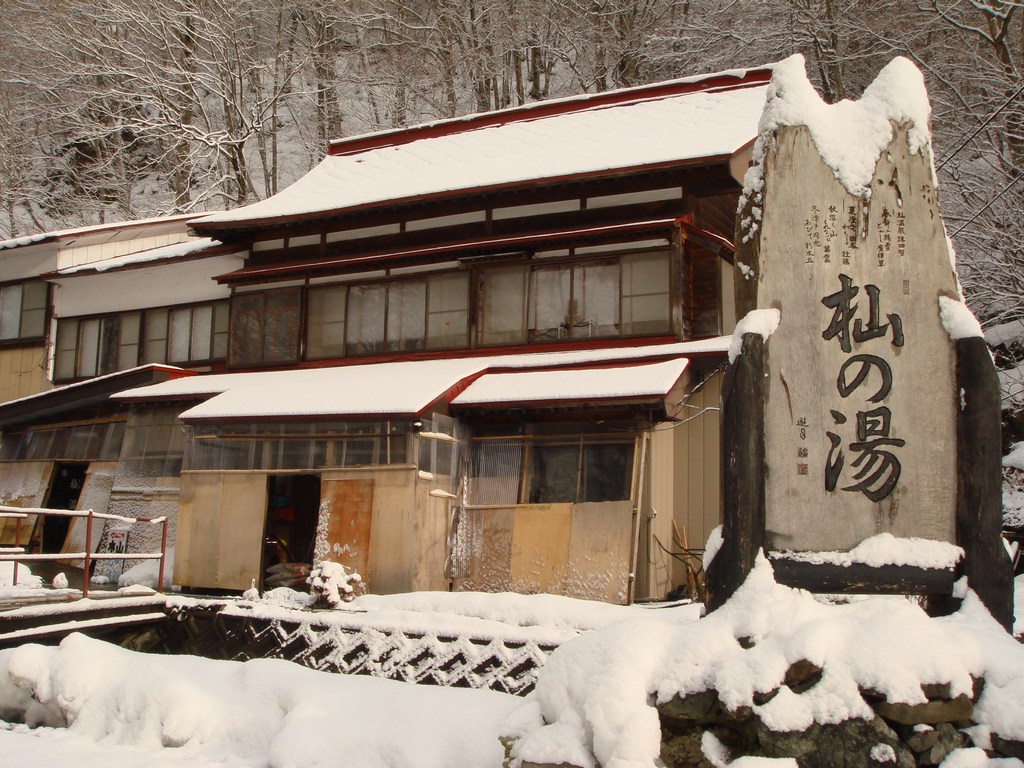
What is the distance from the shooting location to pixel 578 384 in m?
13.8

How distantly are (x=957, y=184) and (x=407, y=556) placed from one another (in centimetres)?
1173

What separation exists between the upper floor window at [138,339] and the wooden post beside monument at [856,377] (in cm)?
1499

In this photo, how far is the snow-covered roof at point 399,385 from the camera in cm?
1354

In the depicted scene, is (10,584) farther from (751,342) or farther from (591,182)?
(751,342)

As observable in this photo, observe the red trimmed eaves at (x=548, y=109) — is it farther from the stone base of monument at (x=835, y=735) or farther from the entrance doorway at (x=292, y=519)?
the stone base of monument at (x=835, y=735)

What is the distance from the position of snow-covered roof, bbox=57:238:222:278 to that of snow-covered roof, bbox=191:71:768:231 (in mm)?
1313

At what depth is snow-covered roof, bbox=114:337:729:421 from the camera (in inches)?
533

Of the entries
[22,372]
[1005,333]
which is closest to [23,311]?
[22,372]

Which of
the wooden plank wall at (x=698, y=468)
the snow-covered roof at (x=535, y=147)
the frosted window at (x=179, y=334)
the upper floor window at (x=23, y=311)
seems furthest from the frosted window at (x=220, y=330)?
the wooden plank wall at (x=698, y=468)

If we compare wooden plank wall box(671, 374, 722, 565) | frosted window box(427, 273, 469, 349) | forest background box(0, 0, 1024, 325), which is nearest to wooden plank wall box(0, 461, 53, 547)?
frosted window box(427, 273, 469, 349)

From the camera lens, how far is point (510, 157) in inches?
721

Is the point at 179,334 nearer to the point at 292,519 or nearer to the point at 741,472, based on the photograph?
the point at 292,519

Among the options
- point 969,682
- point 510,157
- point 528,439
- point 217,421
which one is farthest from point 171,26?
point 969,682

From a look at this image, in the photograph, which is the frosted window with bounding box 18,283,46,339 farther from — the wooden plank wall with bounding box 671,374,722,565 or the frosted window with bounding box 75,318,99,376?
the wooden plank wall with bounding box 671,374,722,565
